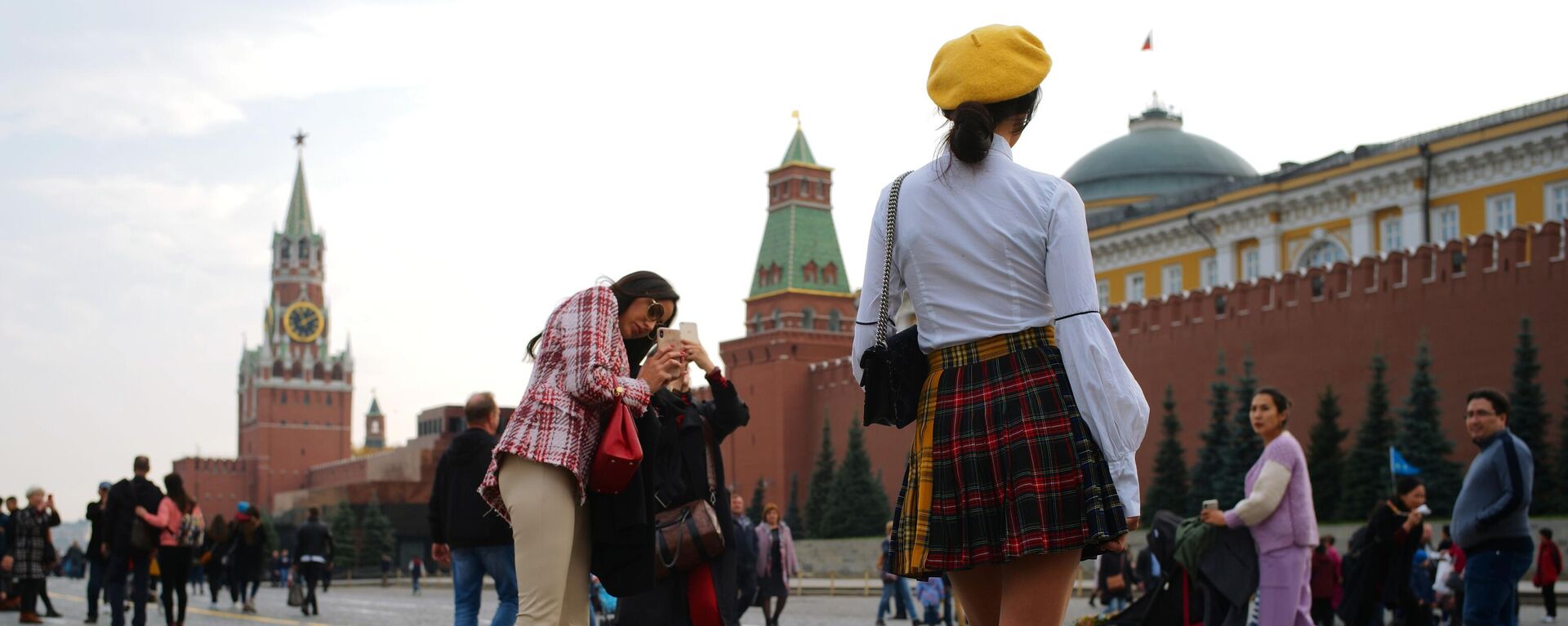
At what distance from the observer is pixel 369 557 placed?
2584 inches

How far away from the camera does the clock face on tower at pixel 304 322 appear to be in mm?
120125

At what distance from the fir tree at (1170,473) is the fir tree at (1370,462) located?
161 inches

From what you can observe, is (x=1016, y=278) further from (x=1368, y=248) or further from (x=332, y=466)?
(x=332, y=466)

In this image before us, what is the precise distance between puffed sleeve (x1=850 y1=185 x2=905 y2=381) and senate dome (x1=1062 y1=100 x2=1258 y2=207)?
49055 millimetres

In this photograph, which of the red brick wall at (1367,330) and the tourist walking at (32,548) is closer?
the tourist walking at (32,548)

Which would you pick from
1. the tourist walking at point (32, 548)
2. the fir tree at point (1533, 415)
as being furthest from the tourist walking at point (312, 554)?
the fir tree at point (1533, 415)

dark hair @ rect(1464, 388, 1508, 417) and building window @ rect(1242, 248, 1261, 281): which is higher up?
building window @ rect(1242, 248, 1261, 281)

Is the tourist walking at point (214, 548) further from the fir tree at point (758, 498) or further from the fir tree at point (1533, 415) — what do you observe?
the fir tree at point (758, 498)

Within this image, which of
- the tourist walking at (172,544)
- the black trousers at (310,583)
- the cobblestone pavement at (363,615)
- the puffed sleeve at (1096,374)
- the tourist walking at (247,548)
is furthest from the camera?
the tourist walking at (247,548)

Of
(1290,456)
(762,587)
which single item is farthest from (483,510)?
(762,587)

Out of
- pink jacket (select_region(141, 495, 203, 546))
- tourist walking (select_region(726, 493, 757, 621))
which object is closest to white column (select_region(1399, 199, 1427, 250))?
tourist walking (select_region(726, 493, 757, 621))

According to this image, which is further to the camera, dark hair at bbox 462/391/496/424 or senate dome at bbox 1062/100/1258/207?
senate dome at bbox 1062/100/1258/207

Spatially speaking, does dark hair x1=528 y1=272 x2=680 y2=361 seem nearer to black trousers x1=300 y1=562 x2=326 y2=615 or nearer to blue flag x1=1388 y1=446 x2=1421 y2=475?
black trousers x1=300 y1=562 x2=326 y2=615

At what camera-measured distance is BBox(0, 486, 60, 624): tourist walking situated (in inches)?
504
